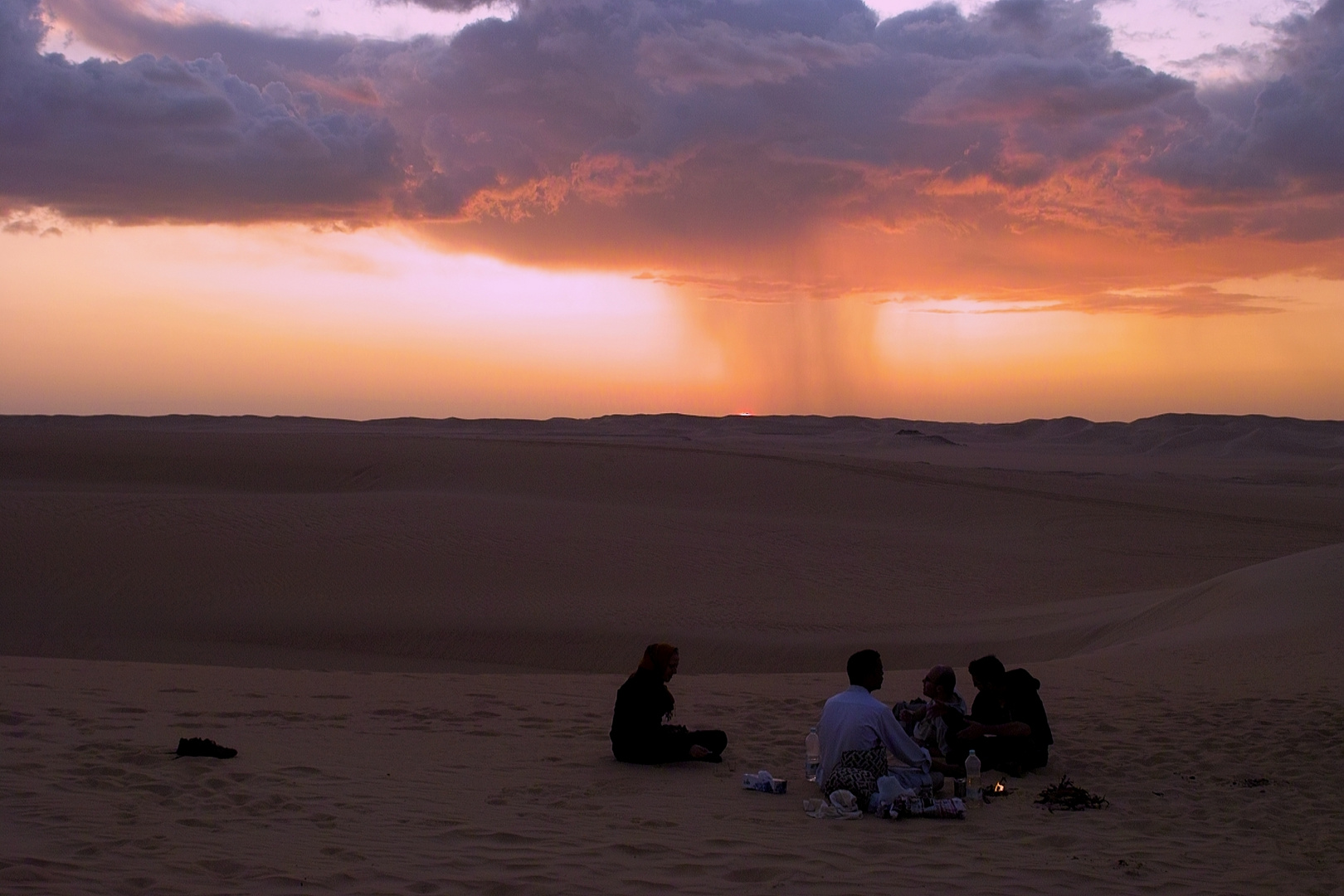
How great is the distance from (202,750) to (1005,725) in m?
5.34

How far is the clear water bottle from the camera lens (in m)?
7.35

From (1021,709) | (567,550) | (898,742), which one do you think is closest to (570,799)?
(898,742)

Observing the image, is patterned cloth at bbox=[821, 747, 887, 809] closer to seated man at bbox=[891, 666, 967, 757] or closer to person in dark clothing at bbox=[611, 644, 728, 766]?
seated man at bbox=[891, 666, 967, 757]

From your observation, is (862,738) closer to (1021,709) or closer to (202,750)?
(1021,709)

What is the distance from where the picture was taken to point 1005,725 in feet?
25.6

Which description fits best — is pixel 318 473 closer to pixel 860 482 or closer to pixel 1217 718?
pixel 860 482

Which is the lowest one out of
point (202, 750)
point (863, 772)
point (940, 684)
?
point (202, 750)

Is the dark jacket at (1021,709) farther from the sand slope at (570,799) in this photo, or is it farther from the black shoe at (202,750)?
the black shoe at (202,750)

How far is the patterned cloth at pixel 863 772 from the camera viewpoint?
22.6ft

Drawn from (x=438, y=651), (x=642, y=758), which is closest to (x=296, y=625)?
(x=438, y=651)

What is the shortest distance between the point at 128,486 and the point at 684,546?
18.4 m

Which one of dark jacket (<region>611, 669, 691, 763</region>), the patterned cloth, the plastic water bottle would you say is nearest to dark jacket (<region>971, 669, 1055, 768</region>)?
the plastic water bottle

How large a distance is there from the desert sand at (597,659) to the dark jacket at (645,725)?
0.51 feet

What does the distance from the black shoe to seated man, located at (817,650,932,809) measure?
3.95m
